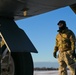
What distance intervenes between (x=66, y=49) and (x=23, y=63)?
1.04 metres

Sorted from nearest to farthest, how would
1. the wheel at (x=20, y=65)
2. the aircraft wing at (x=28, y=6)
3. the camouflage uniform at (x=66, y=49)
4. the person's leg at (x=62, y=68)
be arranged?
the aircraft wing at (x=28, y=6) < the wheel at (x=20, y=65) < the camouflage uniform at (x=66, y=49) < the person's leg at (x=62, y=68)

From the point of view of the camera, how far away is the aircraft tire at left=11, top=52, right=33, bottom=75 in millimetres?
7621

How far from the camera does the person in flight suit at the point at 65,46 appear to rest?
25.6ft

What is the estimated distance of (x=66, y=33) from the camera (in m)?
7.89

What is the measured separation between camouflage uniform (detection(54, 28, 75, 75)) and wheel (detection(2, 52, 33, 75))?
727mm

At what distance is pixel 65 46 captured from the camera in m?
7.91

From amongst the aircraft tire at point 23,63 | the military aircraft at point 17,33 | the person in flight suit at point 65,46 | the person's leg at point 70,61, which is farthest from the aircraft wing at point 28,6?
the person's leg at point 70,61

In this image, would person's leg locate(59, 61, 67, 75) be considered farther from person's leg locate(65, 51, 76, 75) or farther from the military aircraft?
the military aircraft

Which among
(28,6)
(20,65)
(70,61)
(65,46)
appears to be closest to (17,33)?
(20,65)

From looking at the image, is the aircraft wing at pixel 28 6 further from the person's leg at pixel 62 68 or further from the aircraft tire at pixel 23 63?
the person's leg at pixel 62 68

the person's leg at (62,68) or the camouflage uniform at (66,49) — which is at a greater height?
the camouflage uniform at (66,49)

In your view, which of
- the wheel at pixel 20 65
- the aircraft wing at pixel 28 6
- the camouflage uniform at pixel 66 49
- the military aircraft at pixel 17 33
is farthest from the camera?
the camouflage uniform at pixel 66 49

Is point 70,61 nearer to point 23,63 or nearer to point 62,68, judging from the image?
point 62,68

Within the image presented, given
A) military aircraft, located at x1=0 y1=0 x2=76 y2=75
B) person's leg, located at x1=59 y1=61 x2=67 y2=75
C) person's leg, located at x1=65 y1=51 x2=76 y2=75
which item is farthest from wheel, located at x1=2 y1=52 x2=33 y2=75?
person's leg, located at x1=65 y1=51 x2=76 y2=75
